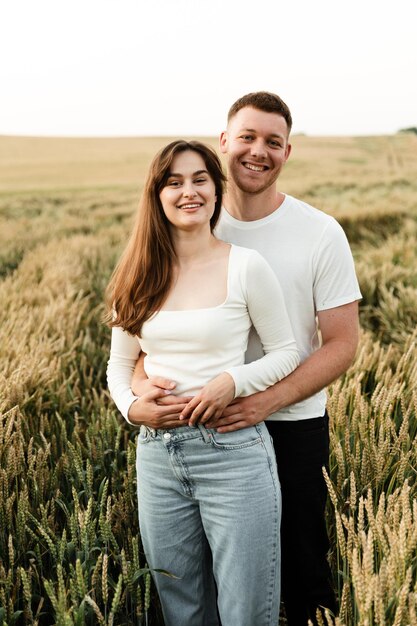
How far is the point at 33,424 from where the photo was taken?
3363 millimetres

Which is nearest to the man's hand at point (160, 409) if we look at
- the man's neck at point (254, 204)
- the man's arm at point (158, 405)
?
the man's arm at point (158, 405)

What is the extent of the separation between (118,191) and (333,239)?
20.8 meters

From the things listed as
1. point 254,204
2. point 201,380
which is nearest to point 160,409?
point 201,380

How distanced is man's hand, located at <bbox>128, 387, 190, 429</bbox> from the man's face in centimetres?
78

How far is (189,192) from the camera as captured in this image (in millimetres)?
2062

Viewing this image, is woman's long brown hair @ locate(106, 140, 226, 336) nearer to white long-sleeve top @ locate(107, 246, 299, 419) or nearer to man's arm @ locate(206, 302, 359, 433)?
white long-sleeve top @ locate(107, 246, 299, 419)

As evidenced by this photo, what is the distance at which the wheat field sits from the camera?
1.72m

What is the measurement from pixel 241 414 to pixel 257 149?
0.91 metres

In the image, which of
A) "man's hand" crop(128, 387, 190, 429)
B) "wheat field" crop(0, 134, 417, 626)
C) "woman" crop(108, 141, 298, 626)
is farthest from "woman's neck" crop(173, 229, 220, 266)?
"wheat field" crop(0, 134, 417, 626)

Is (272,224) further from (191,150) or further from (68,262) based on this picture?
(68,262)

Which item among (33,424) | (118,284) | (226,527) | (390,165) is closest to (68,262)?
(33,424)

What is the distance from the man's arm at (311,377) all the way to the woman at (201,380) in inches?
1.6

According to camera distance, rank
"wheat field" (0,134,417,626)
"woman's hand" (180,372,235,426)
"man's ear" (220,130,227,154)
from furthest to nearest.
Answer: "man's ear" (220,130,227,154), "woman's hand" (180,372,235,426), "wheat field" (0,134,417,626)

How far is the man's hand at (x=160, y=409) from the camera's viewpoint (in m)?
1.99
